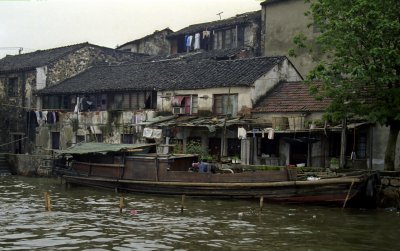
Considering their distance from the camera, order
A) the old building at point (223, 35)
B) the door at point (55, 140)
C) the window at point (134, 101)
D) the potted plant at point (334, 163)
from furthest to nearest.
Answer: the old building at point (223, 35)
the door at point (55, 140)
the window at point (134, 101)
the potted plant at point (334, 163)

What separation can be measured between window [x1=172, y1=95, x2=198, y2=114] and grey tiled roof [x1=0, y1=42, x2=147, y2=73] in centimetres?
1148

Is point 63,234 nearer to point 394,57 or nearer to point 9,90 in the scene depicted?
point 394,57

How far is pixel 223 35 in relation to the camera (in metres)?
37.2

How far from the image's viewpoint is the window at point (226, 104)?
2639 centimetres

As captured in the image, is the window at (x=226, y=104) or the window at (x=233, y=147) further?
the window at (x=226, y=104)

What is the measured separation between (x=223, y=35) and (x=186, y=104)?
10.8 metres

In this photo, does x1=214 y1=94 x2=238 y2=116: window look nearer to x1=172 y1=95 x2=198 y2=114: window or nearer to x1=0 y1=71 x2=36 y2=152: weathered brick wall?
x1=172 y1=95 x2=198 y2=114: window

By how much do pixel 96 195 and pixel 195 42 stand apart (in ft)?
65.7

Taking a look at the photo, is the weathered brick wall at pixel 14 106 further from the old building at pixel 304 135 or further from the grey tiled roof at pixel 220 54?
the old building at pixel 304 135

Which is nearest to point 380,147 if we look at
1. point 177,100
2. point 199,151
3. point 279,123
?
point 279,123

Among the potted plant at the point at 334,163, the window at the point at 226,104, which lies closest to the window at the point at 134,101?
the window at the point at 226,104

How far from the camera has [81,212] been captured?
16.5m

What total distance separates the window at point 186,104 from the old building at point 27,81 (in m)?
11.2

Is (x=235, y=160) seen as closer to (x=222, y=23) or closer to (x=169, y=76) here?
(x=169, y=76)
